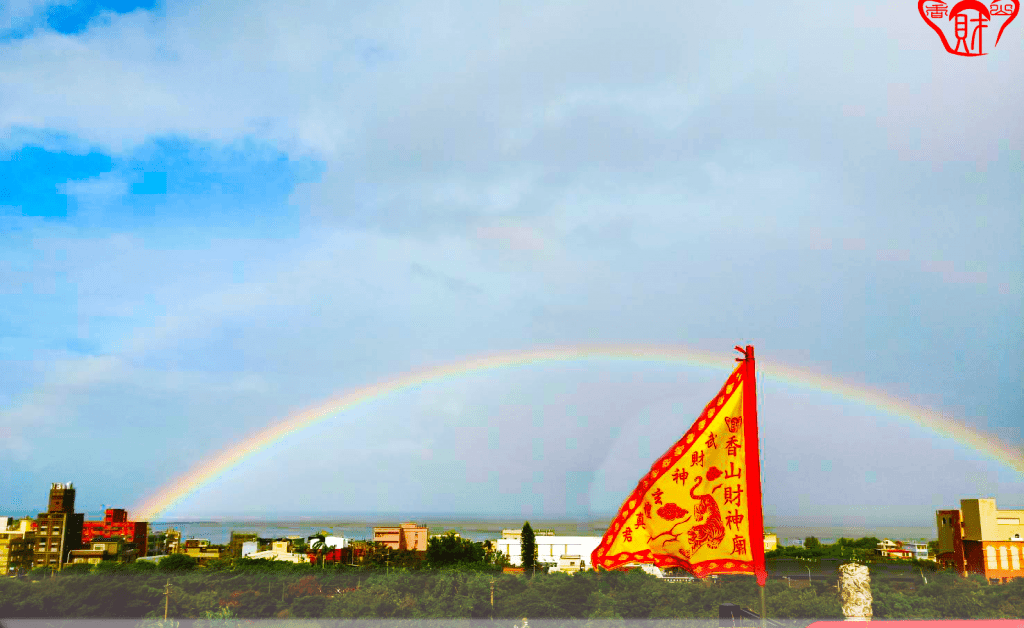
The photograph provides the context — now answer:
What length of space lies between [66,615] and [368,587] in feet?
18.8

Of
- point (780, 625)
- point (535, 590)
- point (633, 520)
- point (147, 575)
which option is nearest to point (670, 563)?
point (633, 520)

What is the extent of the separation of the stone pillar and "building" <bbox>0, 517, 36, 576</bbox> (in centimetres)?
4341

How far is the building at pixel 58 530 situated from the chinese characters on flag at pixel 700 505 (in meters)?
44.5

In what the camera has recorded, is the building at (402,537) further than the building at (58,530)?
Yes

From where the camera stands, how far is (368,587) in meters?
16.4

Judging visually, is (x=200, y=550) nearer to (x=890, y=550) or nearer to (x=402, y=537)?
(x=402, y=537)

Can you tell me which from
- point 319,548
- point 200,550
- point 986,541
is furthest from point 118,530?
point 986,541

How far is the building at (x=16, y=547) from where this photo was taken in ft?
124

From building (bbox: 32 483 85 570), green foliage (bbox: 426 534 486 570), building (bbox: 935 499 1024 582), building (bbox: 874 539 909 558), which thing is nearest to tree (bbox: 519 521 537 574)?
green foliage (bbox: 426 534 486 570)

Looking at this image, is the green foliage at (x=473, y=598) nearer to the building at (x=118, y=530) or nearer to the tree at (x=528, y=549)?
the tree at (x=528, y=549)

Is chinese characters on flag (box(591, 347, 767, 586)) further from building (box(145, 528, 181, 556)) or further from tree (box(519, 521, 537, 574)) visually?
building (box(145, 528, 181, 556))

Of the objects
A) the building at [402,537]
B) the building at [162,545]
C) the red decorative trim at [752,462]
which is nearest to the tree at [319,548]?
the building at [402,537]

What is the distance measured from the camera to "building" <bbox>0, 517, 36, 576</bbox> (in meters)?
37.8

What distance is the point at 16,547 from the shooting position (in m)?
38.8
